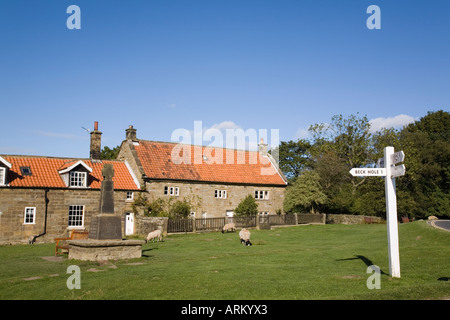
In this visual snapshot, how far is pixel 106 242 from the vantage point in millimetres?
16594

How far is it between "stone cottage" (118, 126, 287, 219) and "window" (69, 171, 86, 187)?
5.69 m

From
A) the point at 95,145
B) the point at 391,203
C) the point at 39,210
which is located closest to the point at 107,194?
the point at 391,203

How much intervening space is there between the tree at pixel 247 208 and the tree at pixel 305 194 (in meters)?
4.19

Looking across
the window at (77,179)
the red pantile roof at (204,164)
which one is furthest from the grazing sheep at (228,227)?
the window at (77,179)

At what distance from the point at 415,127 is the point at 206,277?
60.5m

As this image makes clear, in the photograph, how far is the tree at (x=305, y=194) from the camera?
138 ft

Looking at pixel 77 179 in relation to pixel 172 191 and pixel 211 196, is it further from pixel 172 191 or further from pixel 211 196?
pixel 211 196

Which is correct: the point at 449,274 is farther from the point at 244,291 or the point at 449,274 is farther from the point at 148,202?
the point at 148,202

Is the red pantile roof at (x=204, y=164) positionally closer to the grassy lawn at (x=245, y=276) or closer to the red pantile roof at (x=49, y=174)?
the red pantile roof at (x=49, y=174)

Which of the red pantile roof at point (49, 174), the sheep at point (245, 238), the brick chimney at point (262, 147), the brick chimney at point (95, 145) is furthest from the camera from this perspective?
the brick chimney at point (262, 147)

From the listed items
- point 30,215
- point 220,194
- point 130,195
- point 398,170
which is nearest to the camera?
point 398,170

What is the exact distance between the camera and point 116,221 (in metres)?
17.9

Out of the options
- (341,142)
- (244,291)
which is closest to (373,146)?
(341,142)

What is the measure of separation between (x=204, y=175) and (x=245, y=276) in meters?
29.4
